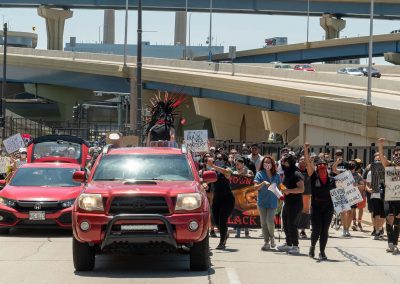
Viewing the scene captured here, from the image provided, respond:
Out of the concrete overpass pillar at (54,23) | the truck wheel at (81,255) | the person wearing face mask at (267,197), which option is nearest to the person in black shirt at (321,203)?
the person wearing face mask at (267,197)

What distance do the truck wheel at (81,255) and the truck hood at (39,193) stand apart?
198 inches

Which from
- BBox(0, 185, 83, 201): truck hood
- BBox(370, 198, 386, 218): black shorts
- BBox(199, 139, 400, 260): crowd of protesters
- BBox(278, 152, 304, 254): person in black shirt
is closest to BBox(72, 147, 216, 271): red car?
BBox(199, 139, 400, 260): crowd of protesters

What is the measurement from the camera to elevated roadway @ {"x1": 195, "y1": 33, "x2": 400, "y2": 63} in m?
101

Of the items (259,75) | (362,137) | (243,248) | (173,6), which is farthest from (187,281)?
(173,6)

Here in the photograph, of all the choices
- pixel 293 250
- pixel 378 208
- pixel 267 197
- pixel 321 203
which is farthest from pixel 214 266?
pixel 378 208

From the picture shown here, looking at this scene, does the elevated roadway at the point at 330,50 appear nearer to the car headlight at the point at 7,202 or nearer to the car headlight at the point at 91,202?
the car headlight at the point at 7,202

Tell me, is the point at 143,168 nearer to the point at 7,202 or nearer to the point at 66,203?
the point at 66,203

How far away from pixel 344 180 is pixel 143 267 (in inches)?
247

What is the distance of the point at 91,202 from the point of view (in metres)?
13.0

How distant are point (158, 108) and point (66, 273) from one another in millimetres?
16992

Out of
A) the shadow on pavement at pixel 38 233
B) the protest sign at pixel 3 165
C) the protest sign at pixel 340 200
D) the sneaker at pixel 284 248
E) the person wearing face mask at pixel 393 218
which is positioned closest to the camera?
the person wearing face mask at pixel 393 218

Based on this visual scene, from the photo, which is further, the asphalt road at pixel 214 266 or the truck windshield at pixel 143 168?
the truck windshield at pixel 143 168

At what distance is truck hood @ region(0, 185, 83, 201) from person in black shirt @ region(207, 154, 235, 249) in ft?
9.31

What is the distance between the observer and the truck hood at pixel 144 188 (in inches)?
512
